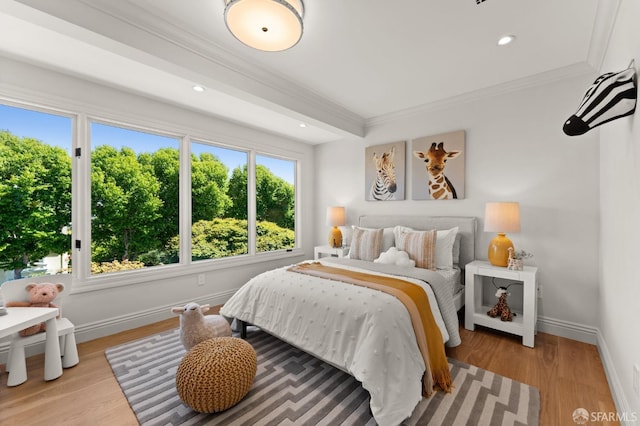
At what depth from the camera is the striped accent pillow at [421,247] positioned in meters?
2.84

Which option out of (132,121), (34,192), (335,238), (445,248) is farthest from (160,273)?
(445,248)

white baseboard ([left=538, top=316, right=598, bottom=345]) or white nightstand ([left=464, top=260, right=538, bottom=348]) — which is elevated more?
white nightstand ([left=464, top=260, right=538, bottom=348])

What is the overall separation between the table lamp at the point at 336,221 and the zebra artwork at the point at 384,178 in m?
0.54

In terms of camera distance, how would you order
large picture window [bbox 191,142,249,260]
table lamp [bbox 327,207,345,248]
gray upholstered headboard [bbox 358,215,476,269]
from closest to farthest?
gray upholstered headboard [bbox 358,215,476,269]
large picture window [bbox 191,142,249,260]
table lamp [bbox 327,207,345,248]

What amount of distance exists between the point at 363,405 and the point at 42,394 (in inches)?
84.4

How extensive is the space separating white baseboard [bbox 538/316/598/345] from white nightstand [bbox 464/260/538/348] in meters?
0.23

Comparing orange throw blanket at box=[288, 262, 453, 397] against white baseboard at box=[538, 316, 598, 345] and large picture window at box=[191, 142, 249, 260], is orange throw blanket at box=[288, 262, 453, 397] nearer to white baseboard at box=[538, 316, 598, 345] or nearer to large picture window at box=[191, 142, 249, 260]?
white baseboard at box=[538, 316, 598, 345]

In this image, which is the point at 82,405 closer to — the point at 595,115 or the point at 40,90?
the point at 40,90

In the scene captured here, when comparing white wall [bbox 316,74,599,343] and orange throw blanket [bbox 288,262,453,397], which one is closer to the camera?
orange throw blanket [bbox 288,262,453,397]

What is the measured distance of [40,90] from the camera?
2.32 metres

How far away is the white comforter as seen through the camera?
59.8 inches

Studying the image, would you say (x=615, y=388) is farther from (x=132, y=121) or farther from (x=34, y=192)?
(x=34, y=192)

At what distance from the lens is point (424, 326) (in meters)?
1.87

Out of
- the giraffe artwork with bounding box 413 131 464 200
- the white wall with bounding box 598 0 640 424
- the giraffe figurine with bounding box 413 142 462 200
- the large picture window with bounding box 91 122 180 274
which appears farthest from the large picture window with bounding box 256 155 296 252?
the white wall with bounding box 598 0 640 424
